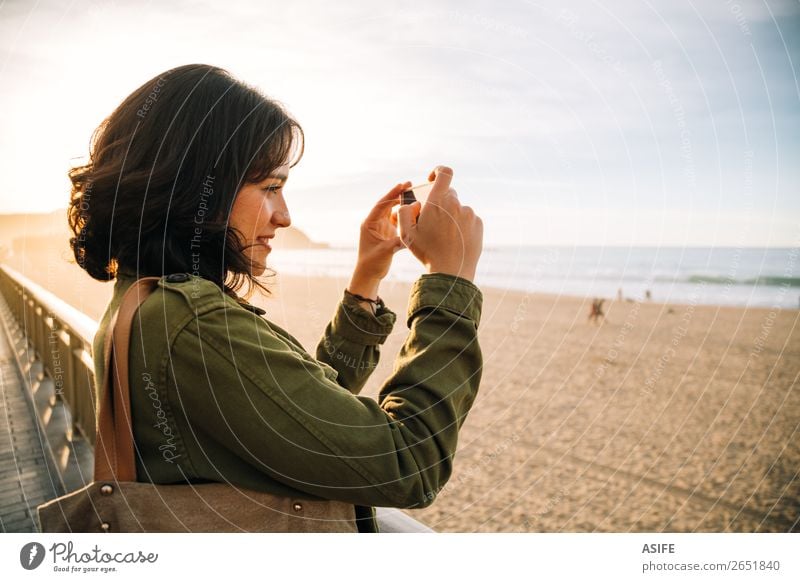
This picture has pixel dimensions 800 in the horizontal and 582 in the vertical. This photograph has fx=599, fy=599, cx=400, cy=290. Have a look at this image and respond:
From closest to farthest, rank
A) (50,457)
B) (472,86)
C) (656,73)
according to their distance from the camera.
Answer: (472,86) < (656,73) < (50,457)

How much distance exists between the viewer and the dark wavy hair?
3.55ft

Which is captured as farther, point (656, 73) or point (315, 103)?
point (656, 73)

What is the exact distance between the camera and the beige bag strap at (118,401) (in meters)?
0.92

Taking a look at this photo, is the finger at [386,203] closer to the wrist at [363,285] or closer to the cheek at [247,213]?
the wrist at [363,285]

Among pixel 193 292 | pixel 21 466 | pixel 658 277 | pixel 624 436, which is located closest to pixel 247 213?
pixel 193 292

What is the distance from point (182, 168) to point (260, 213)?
0.16m

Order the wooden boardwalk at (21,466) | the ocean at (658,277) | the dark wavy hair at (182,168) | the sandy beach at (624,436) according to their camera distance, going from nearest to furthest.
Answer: the dark wavy hair at (182,168), the wooden boardwalk at (21,466), the sandy beach at (624,436), the ocean at (658,277)

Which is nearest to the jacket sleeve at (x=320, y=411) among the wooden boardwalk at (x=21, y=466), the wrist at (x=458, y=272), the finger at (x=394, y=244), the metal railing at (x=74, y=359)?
the wrist at (x=458, y=272)

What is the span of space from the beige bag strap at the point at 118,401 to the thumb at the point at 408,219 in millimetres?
462

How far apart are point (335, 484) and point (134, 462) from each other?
33cm

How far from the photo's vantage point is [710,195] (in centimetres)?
216

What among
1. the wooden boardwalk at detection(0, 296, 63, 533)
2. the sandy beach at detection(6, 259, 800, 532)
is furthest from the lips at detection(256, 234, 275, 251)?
the wooden boardwalk at detection(0, 296, 63, 533)
